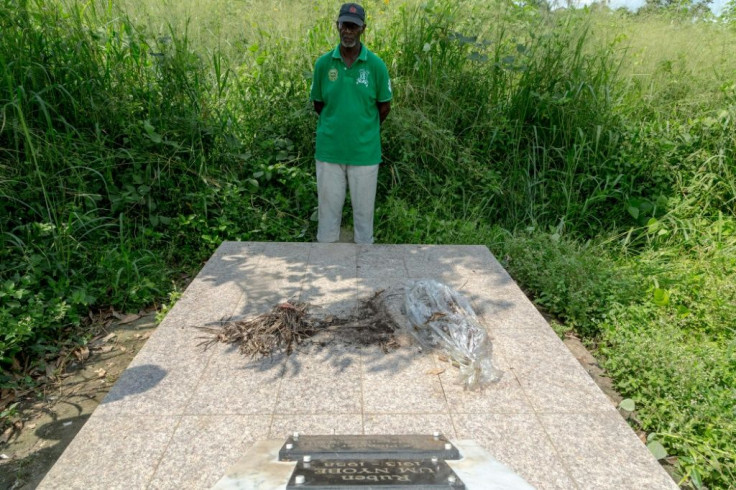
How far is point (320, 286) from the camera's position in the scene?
3.70 metres

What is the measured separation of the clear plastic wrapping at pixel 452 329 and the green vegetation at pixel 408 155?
1007 millimetres

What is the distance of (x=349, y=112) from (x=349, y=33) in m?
0.58

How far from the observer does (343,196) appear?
4625mm

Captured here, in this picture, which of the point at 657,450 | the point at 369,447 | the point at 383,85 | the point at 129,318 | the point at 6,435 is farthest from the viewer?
the point at 383,85

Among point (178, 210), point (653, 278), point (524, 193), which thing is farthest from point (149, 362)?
point (524, 193)

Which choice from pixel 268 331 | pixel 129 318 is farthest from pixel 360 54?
pixel 129 318

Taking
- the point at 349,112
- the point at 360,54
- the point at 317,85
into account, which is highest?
the point at 360,54

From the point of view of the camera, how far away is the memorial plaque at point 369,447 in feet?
5.74

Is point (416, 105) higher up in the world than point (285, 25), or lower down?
lower down

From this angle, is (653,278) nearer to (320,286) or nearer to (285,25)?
(320,286)

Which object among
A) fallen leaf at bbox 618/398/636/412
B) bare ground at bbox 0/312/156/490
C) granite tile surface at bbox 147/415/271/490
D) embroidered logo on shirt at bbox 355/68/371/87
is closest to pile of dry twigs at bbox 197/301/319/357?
granite tile surface at bbox 147/415/271/490

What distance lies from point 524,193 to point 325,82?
2.57 meters

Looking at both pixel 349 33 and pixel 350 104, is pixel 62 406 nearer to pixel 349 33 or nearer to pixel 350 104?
pixel 350 104

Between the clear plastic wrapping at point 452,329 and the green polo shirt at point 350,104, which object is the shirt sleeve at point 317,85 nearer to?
the green polo shirt at point 350,104
